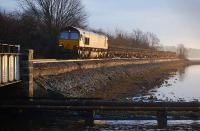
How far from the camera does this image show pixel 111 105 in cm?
2019

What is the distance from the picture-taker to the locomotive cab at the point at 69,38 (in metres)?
49.0

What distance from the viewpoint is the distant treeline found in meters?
50.6

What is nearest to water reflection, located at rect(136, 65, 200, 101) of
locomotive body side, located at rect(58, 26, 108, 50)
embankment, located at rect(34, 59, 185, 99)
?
embankment, located at rect(34, 59, 185, 99)

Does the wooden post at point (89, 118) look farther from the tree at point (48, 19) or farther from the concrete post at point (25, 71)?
the tree at point (48, 19)

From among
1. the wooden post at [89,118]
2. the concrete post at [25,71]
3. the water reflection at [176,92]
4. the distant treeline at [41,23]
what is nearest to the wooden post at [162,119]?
the wooden post at [89,118]

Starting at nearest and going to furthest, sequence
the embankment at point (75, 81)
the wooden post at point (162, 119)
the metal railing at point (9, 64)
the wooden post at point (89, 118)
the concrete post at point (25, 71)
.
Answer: the metal railing at point (9, 64) < the wooden post at point (162, 119) < the wooden post at point (89, 118) < the concrete post at point (25, 71) < the embankment at point (75, 81)

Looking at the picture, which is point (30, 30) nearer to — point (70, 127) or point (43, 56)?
point (43, 56)

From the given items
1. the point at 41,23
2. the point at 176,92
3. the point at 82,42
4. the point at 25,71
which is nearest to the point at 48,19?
the point at 41,23

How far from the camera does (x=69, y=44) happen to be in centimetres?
4934

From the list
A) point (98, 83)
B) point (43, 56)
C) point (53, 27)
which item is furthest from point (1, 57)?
point (53, 27)

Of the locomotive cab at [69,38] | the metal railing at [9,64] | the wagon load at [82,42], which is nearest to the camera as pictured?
the metal railing at [9,64]

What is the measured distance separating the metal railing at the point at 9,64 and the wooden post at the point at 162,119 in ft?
20.6

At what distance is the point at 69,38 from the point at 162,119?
101ft

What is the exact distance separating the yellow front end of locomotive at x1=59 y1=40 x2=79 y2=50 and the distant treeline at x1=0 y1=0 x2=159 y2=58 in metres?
0.81
